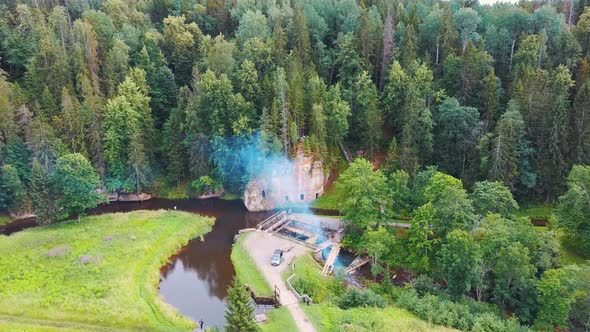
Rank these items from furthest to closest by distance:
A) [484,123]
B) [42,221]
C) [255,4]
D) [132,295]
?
[255,4], [484,123], [42,221], [132,295]

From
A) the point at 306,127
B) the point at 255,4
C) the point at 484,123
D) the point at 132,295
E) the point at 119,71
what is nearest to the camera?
the point at 132,295

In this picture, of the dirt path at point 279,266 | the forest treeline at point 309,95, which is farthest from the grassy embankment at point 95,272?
the forest treeline at point 309,95

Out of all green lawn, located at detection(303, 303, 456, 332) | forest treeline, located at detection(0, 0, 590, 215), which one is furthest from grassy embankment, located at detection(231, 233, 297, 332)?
forest treeline, located at detection(0, 0, 590, 215)

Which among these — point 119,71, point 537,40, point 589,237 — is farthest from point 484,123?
point 119,71

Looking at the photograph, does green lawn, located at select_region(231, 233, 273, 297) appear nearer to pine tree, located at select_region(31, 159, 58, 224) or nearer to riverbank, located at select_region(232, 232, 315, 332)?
riverbank, located at select_region(232, 232, 315, 332)

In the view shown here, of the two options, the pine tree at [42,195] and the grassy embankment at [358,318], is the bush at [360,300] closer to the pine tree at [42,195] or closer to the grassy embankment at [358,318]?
the grassy embankment at [358,318]

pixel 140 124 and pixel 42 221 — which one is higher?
pixel 140 124

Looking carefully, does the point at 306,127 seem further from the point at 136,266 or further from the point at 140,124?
the point at 136,266
